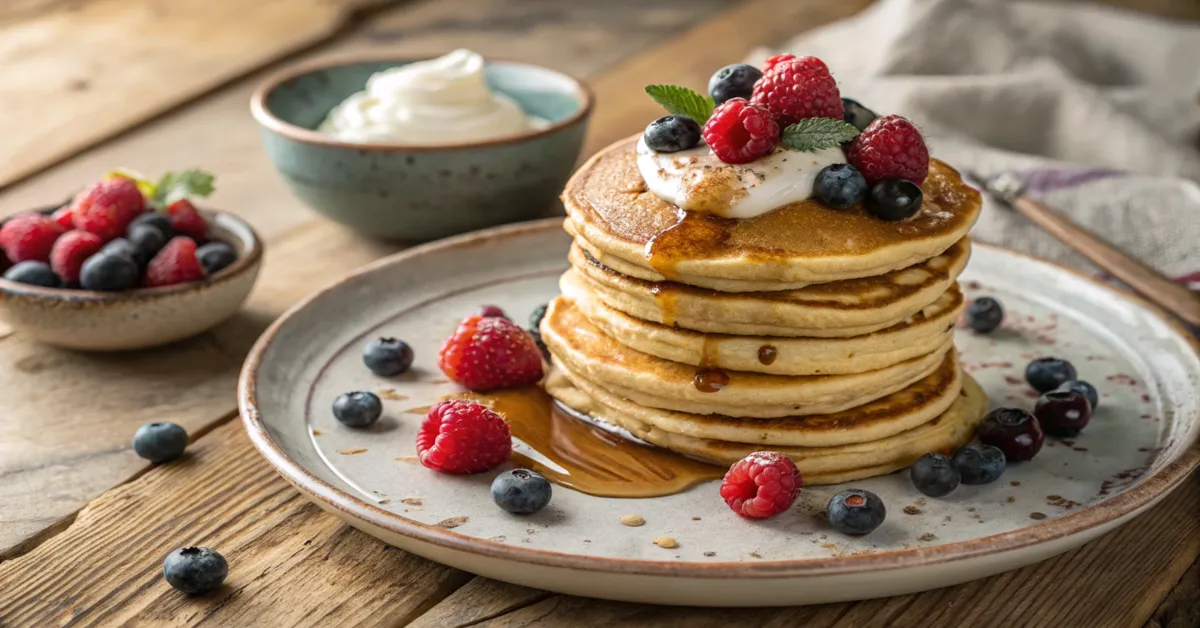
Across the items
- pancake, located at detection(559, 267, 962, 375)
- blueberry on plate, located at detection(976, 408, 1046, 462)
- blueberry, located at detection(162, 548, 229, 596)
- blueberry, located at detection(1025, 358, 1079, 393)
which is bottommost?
blueberry, located at detection(1025, 358, 1079, 393)

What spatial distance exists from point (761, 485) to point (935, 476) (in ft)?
0.95

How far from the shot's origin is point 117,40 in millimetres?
4305

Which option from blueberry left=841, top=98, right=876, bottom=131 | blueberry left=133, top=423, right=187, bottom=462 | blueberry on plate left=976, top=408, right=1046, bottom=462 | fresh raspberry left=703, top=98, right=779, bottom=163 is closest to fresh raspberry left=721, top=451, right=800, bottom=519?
blueberry on plate left=976, top=408, right=1046, bottom=462

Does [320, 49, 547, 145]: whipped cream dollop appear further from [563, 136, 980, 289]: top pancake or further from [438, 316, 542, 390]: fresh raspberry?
[563, 136, 980, 289]: top pancake

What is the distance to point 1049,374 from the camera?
2184 mm

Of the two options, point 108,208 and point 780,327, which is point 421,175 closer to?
point 108,208

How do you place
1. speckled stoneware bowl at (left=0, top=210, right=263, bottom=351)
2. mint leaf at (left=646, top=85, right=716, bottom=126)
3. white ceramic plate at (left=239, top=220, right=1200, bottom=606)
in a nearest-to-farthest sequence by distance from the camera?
white ceramic plate at (left=239, top=220, right=1200, bottom=606) < mint leaf at (left=646, top=85, right=716, bottom=126) < speckled stoneware bowl at (left=0, top=210, right=263, bottom=351)

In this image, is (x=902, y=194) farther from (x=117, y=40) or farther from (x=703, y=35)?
(x=117, y=40)

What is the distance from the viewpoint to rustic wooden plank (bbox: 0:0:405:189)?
11.6ft

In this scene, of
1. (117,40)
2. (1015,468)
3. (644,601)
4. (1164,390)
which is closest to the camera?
(644,601)

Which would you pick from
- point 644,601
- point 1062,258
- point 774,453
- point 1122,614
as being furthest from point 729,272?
point 1062,258

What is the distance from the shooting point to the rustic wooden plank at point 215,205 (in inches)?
79.0

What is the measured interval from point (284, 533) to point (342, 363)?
0.55 metres

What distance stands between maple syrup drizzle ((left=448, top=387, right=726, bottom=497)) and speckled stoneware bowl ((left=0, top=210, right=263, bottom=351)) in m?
0.60
